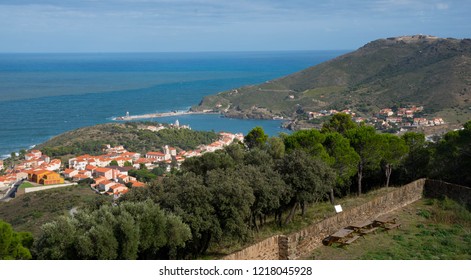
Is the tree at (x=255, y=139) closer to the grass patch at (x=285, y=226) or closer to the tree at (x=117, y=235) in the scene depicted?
the grass patch at (x=285, y=226)

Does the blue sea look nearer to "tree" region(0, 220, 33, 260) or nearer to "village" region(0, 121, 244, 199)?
"village" region(0, 121, 244, 199)

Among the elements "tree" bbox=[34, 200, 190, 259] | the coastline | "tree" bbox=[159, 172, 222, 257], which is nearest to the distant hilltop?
the coastline

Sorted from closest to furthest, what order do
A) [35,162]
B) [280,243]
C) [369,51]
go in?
1. [280,243]
2. [35,162]
3. [369,51]

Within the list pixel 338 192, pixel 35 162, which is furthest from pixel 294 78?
pixel 338 192

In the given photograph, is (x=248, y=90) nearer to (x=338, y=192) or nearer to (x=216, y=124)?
(x=216, y=124)

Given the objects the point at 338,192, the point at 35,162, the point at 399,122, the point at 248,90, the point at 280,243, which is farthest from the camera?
the point at 248,90

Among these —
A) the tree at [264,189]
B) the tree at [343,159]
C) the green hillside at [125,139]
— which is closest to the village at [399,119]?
the green hillside at [125,139]

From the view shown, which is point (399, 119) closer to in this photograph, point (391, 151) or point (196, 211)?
point (391, 151)

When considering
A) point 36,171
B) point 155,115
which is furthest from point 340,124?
point 155,115
